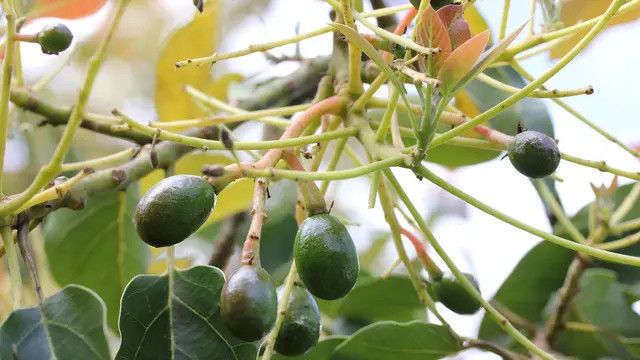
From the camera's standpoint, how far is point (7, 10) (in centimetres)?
56

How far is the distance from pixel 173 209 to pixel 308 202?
4.0 inches

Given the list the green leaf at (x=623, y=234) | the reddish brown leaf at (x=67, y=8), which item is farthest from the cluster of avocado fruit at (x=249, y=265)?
the green leaf at (x=623, y=234)

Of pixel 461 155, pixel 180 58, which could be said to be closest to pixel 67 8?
pixel 180 58

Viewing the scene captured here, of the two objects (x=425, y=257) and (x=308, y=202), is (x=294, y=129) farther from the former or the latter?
(x=425, y=257)

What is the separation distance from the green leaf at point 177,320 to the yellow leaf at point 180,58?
0.50 metres

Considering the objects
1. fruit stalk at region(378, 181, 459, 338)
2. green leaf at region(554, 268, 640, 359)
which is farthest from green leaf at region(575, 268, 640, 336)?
fruit stalk at region(378, 181, 459, 338)

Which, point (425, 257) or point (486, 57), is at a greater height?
point (486, 57)

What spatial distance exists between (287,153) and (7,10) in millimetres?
221

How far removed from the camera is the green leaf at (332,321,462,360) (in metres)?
0.82

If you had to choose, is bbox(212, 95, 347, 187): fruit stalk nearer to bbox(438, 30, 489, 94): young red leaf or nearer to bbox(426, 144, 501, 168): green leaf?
bbox(438, 30, 489, 94): young red leaf

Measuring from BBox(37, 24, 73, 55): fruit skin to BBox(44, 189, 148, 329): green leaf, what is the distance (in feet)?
1.39

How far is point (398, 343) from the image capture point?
2.74 ft

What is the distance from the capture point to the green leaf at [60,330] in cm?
66

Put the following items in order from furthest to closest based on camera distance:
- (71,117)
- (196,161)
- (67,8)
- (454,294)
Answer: (196,161) → (67,8) → (454,294) → (71,117)
